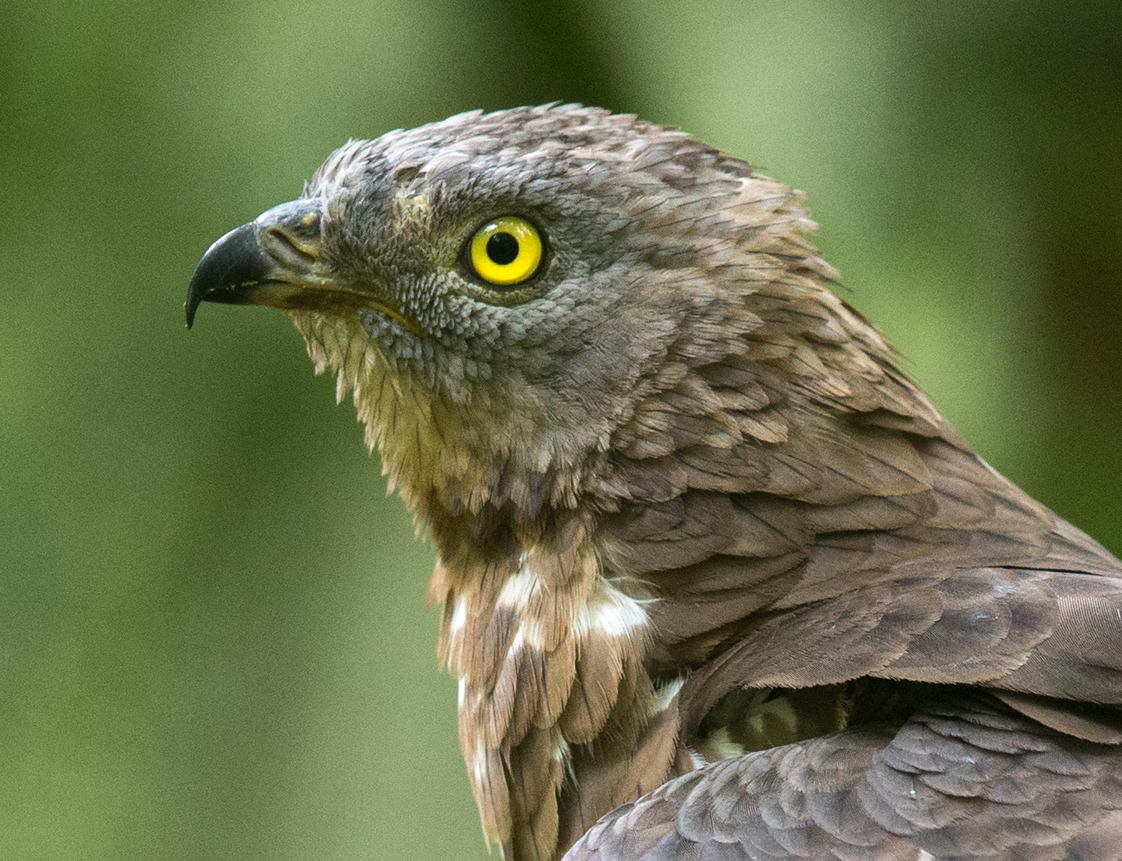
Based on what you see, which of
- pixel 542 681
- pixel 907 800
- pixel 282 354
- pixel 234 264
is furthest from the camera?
pixel 282 354

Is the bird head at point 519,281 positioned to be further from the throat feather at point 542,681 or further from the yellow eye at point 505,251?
the throat feather at point 542,681

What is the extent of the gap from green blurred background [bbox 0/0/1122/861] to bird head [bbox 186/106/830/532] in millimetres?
1831

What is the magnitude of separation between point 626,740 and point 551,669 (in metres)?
0.21

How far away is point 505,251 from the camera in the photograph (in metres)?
2.53

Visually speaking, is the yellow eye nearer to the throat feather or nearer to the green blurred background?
the throat feather

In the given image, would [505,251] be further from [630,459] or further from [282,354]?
[282,354]

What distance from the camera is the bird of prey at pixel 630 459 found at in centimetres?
223

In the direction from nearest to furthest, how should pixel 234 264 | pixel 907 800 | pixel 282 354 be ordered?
pixel 907 800 < pixel 234 264 < pixel 282 354

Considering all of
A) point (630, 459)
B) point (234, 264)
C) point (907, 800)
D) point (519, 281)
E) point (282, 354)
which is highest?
point (234, 264)

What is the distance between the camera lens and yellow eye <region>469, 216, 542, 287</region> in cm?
252

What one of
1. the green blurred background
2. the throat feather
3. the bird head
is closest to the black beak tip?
the bird head

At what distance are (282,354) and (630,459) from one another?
9.60ft

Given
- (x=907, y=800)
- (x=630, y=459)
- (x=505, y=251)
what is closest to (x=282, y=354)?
(x=505, y=251)

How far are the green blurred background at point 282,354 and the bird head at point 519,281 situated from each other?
6.01ft
